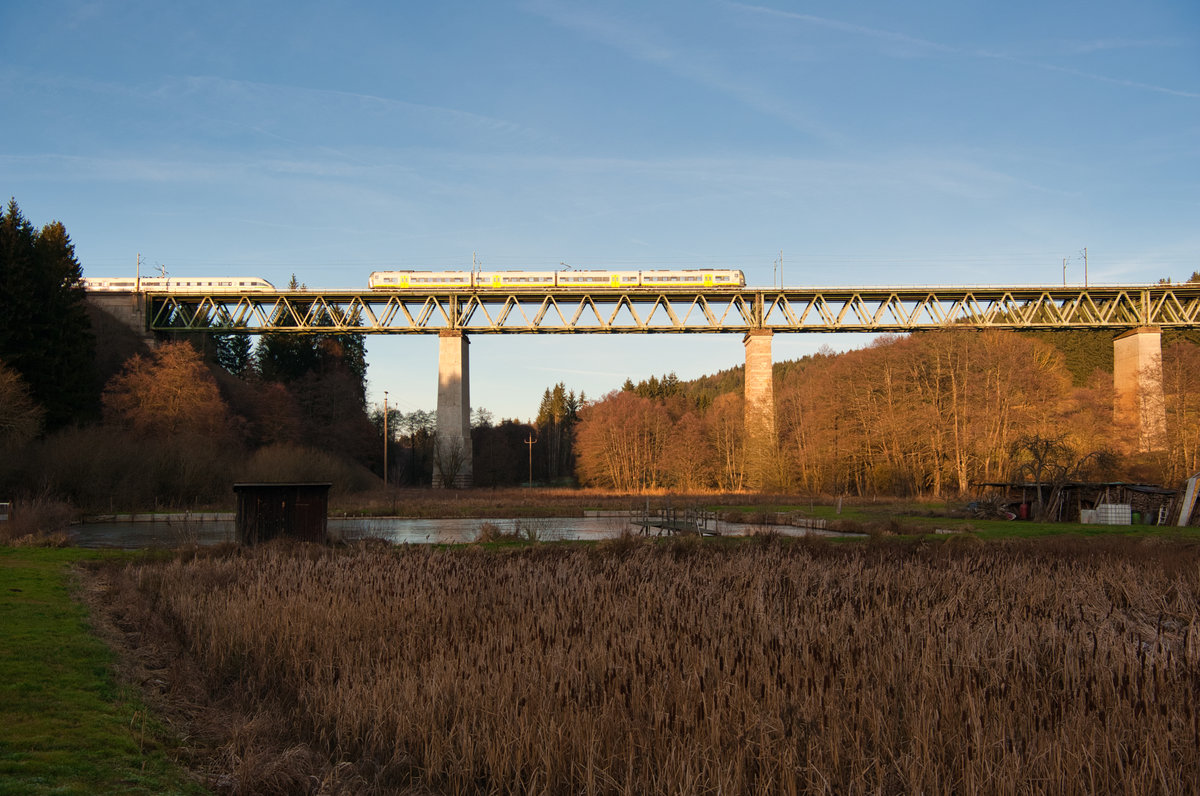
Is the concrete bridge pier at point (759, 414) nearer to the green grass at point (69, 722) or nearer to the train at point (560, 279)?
the train at point (560, 279)

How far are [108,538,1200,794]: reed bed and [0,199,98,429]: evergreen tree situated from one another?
1713 inches

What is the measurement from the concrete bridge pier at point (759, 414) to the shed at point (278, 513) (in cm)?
4594

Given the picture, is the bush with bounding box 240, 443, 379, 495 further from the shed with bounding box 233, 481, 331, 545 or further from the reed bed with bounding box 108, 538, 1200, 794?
the reed bed with bounding box 108, 538, 1200, 794

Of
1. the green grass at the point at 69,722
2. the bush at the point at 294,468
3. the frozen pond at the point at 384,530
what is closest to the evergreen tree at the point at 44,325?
the bush at the point at 294,468

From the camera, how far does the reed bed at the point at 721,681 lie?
16.4ft

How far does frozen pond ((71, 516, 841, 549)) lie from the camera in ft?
80.6

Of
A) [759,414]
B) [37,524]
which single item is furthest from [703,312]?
[37,524]

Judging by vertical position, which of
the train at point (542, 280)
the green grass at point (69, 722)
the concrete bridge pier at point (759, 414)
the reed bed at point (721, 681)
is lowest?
the green grass at point (69, 722)

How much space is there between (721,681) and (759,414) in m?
60.2

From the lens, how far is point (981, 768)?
4.73 metres

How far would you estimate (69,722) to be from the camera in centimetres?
664

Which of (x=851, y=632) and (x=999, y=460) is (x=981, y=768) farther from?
(x=999, y=460)

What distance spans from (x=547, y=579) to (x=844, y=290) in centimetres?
6102

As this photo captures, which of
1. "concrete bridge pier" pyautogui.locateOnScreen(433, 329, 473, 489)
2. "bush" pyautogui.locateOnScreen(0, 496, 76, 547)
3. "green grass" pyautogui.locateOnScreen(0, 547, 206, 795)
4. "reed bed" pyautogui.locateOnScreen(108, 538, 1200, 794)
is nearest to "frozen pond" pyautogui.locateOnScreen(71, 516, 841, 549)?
"bush" pyautogui.locateOnScreen(0, 496, 76, 547)
